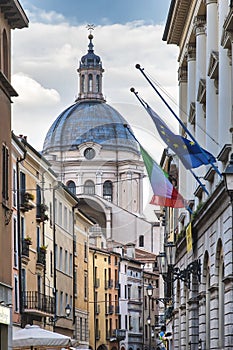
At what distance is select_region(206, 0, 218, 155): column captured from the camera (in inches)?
1324

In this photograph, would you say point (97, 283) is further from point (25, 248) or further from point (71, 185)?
point (25, 248)

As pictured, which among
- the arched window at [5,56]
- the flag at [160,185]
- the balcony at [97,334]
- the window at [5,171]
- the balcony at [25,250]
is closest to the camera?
the window at [5,171]

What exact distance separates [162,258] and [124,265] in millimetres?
67930

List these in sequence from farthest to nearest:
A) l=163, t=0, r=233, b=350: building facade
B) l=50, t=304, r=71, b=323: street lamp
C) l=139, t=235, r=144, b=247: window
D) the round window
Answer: l=139, t=235, r=144, b=247: window < the round window < l=50, t=304, r=71, b=323: street lamp < l=163, t=0, r=233, b=350: building facade

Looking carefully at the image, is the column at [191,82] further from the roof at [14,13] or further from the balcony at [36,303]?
the balcony at [36,303]

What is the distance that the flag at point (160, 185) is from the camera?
103ft

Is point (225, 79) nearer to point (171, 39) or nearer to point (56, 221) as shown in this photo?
point (171, 39)

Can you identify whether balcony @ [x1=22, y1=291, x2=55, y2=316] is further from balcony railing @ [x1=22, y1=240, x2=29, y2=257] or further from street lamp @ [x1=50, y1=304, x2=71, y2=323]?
balcony railing @ [x1=22, y1=240, x2=29, y2=257]

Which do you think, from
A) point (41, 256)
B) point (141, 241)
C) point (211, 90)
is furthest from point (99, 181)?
point (211, 90)

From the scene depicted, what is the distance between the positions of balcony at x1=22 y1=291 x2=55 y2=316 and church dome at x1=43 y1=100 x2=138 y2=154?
74249 millimetres

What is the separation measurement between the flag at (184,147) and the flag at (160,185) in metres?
2.30

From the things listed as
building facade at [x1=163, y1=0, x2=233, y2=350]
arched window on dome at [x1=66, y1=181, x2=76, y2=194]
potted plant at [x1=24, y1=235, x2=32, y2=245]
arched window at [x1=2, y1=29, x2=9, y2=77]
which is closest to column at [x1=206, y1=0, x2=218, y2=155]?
building facade at [x1=163, y1=0, x2=233, y2=350]

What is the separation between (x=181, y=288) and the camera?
44.5 metres

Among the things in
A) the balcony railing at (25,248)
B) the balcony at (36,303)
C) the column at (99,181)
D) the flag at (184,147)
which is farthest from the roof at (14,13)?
the column at (99,181)
